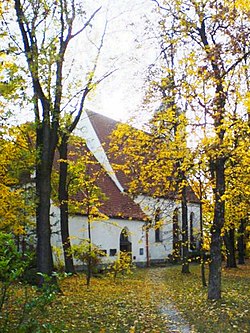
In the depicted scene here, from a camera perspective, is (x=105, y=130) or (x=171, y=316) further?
(x=105, y=130)

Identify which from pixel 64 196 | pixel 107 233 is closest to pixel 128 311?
pixel 64 196

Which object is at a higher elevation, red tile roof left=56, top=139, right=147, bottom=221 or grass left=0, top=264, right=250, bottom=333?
red tile roof left=56, top=139, right=147, bottom=221

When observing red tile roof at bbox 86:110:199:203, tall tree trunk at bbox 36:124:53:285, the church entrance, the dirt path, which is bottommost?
the dirt path

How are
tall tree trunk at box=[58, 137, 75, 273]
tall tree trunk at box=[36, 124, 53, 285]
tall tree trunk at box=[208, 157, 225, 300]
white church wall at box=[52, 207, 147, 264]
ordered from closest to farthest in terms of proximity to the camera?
tall tree trunk at box=[208, 157, 225, 300]
tall tree trunk at box=[36, 124, 53, 285]
tall tree trunk at box=[58, 137, 75, 273]
white church wall at box=[52, 207, 147, 264]

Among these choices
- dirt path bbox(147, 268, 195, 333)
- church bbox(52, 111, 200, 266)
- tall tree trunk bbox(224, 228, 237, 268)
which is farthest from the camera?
tall tree trunk bbox(224, 228, 237, 268)

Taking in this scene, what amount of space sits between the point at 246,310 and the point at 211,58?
594 cm

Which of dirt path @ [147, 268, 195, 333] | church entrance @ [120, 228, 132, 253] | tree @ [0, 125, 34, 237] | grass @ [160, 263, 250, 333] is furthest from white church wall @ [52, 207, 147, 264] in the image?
grass @ [160, 263, 250, 333]

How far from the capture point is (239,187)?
45.4 ft

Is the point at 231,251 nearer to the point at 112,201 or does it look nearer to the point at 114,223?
the point at 112,201

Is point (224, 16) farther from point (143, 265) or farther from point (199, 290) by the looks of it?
point (143, 265)

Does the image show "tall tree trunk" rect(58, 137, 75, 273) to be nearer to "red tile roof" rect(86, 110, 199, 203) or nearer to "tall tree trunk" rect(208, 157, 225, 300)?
"tall tree trunk" rect(208, 157, 225, 300)

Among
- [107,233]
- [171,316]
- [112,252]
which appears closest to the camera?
[171,316]

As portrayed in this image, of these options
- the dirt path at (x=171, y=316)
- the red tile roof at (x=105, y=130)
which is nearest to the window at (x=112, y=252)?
the red tile roof at (x=105, y=130)

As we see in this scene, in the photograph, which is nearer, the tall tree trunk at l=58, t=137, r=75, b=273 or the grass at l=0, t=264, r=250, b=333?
the grass at l=0, t=264, r=250, b=333
